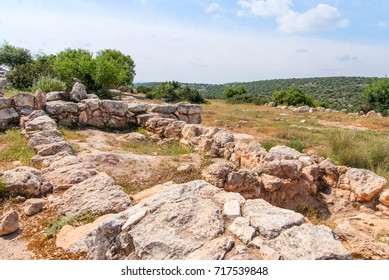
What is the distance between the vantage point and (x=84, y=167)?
5.79 m

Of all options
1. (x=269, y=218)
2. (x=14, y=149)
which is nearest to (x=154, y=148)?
(x=14, y=149)

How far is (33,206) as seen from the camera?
4527mm

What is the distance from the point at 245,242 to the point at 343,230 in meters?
1.56

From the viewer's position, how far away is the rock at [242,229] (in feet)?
9.27

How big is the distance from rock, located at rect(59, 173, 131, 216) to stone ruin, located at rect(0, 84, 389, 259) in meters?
0.02

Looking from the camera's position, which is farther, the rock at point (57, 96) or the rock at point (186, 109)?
the rock at point (186, 109)

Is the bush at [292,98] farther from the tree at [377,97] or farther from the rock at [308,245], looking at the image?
the rock at [308,245]

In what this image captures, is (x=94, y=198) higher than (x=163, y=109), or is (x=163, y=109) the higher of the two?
(x=163, y=109)

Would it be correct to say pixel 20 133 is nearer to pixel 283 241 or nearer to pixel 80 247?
pixel 80 247

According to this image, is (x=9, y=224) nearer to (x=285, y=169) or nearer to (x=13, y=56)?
(x=285, y=169)

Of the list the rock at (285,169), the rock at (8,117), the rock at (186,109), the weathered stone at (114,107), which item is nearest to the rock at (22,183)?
the rock at (285,169)

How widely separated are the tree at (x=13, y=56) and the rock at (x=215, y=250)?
109 ft

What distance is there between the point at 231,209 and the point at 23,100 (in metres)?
9.62

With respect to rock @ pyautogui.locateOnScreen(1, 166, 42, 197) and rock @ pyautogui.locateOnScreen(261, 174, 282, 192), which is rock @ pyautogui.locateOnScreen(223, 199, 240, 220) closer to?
rock @ pyautogui.locateOnScreen(261, 174, 282, 192)
